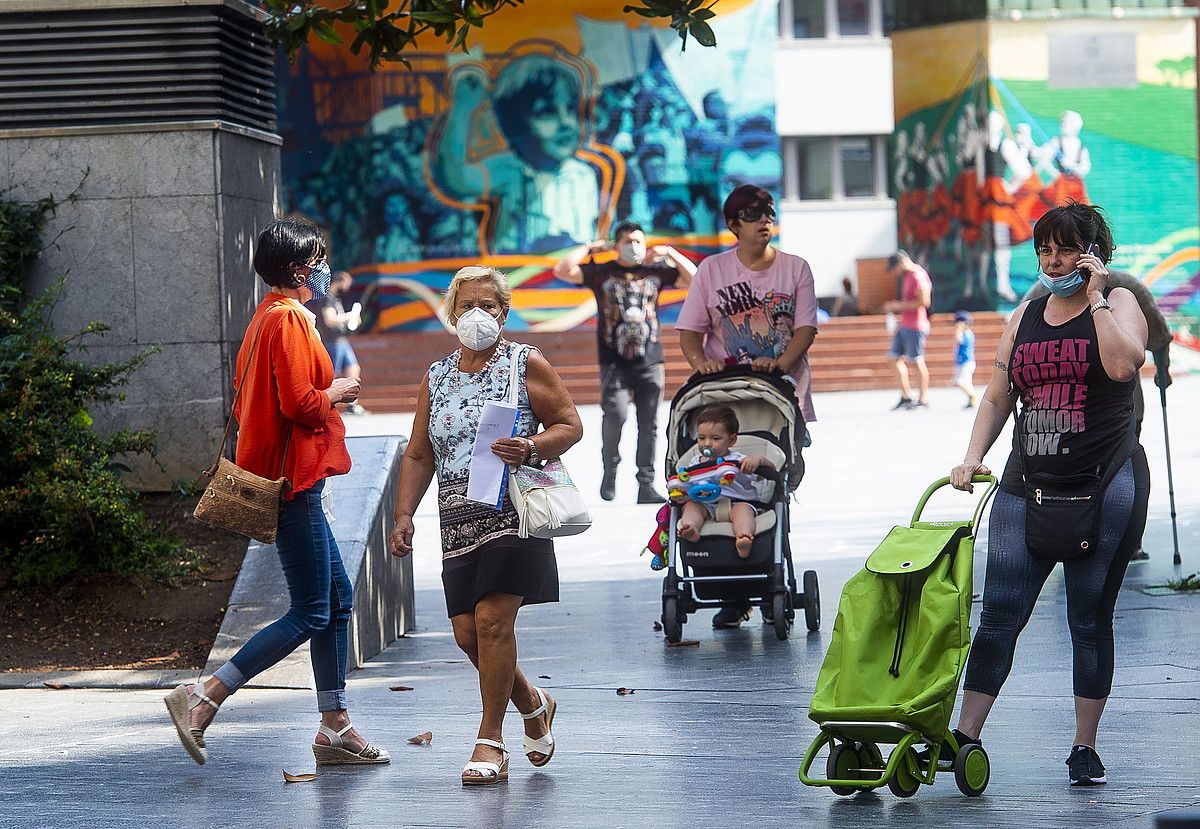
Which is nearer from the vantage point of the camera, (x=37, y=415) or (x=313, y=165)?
(x=37, y=415)

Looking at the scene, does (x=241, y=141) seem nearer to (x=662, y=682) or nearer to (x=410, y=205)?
(x=662, y=682)

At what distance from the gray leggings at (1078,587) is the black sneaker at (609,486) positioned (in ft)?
29.1

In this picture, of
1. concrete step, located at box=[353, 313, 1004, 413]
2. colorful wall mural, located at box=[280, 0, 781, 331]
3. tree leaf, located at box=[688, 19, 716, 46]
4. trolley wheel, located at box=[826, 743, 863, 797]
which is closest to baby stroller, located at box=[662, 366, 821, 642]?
tree leaf, located at box=[688, 19, 716, 46]

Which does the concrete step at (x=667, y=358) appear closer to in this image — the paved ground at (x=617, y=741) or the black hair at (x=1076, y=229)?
the paved ground at (x=617, y=741)

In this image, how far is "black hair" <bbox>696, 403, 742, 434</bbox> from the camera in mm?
8828

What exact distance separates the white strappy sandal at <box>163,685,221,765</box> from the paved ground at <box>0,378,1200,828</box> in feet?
0.31

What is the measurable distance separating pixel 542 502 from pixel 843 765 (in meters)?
1.33

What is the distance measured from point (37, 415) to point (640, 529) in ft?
17.6

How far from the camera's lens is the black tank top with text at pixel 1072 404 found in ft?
18.9

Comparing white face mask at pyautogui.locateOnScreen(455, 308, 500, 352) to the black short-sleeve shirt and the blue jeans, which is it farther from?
the black short-sleeve shirt

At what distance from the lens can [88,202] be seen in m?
9.87

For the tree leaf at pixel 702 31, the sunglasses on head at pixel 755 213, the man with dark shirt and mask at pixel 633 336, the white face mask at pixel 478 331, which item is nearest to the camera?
the white face mask at pixel 478 331

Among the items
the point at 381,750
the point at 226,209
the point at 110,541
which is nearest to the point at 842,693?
the point at 381,750

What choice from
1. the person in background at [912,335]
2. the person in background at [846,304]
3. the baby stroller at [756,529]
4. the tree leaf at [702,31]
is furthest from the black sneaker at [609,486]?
the person in background at [846,304]
